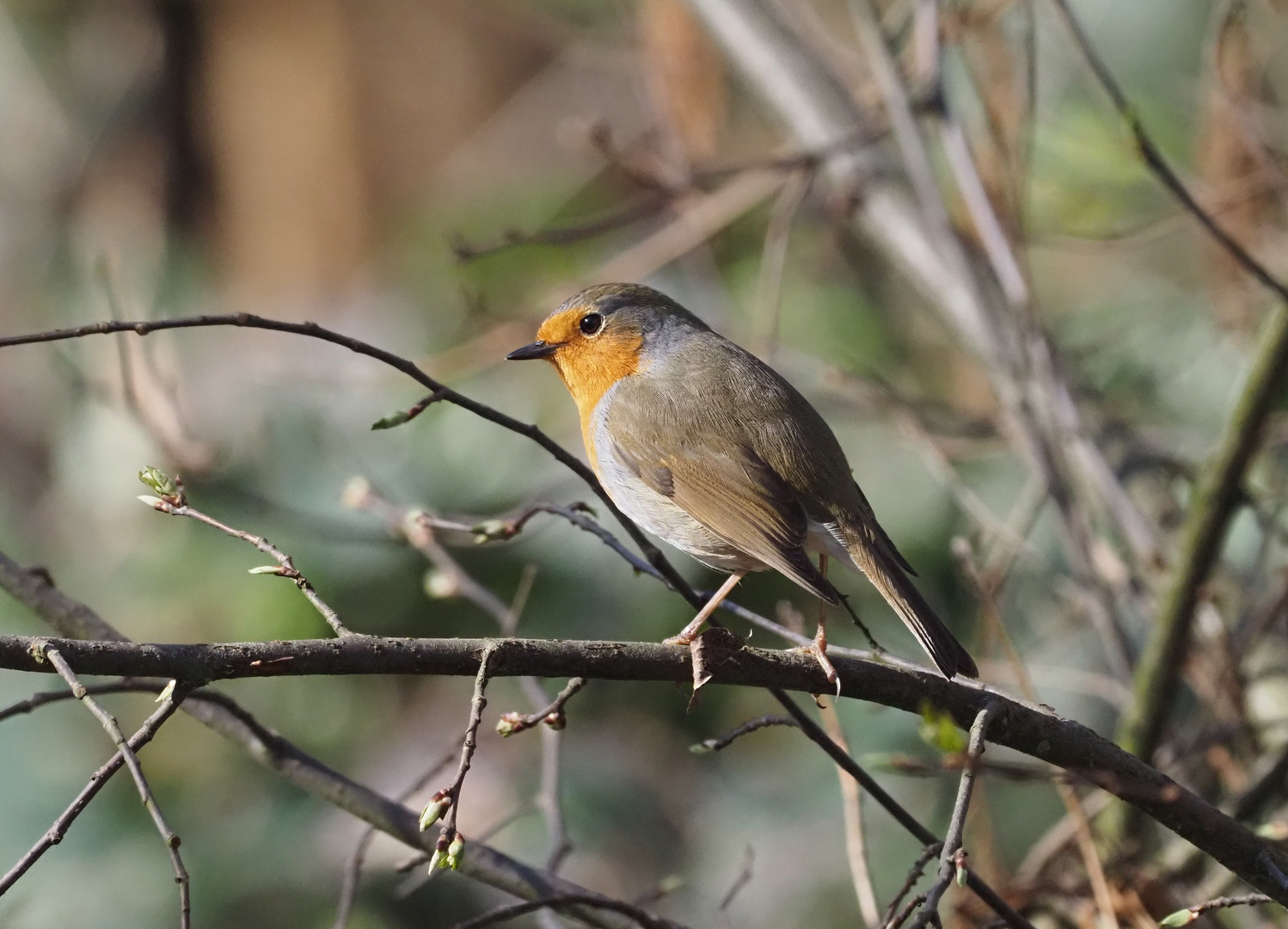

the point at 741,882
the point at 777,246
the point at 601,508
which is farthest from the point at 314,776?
the point at 601,508

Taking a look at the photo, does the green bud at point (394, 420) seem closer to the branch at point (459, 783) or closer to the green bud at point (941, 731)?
the branch at point (459, 783)

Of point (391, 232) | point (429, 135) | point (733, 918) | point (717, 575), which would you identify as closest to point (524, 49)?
point (429, 135)

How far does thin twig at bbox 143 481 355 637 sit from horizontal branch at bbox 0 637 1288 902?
0.03m

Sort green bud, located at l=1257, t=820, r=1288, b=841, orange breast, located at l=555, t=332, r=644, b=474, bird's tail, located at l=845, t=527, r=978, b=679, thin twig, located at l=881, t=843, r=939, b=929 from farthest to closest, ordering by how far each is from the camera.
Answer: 1. orange breast, located at l=555, t=332, r=644, b=474
2. bird's tail, located at l=845, t=527, r=978, b=679
3. green bud, located at l=1257, t=820, r=1288, b=841
4. thin twig, located at l=881, t=843, r=939, b=929

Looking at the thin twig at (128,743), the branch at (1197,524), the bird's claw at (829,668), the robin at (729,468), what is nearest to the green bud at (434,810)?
the thin twig at (128,743)

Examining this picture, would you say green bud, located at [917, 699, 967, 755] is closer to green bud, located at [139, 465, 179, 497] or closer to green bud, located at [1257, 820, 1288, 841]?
green bud, located at [1257, 820, 1288, 841]

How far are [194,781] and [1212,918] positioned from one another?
3.41 metres

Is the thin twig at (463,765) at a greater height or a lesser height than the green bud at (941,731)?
greater

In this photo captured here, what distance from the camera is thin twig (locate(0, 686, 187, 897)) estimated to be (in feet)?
3.92

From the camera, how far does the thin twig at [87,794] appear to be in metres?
1.19

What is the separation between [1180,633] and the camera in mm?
2285

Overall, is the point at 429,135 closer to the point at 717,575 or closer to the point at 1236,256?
the point at 717,575

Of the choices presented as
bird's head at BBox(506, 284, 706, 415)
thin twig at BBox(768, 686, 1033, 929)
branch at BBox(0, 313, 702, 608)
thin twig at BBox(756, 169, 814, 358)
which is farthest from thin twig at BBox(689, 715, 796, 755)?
thin twig at BBox(756, 169, 814, 358)

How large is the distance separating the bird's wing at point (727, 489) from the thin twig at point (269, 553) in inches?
32.2
